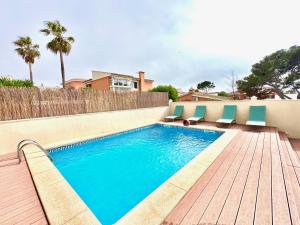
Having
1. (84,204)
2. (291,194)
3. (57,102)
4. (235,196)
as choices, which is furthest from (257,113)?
(57,102)

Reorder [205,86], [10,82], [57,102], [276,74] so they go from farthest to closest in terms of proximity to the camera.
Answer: [205,86]
[276,74]
[10,82]
[57,102]

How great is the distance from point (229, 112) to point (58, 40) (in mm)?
15051

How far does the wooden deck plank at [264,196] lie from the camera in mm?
1919

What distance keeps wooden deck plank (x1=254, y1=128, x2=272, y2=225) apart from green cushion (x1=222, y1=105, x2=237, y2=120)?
5.17 meters

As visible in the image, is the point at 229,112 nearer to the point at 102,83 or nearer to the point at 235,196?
the point at 235,196

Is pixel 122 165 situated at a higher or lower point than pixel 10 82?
lower

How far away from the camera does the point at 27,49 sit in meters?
17.5

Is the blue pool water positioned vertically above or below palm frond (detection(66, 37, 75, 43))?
below

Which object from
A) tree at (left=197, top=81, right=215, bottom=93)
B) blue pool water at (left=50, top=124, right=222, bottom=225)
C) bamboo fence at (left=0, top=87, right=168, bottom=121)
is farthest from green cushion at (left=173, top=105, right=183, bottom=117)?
tree at (left=197, top=81, right=215, bottom=93)

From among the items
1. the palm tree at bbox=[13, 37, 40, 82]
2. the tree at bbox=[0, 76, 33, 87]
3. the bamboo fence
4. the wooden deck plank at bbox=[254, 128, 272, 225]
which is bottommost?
the wooden deck plank at bbox=[254, 128, 272, 225]

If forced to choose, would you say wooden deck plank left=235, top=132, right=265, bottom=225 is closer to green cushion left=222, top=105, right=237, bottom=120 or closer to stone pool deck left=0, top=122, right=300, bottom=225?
stone pool deck left=0, top=122, right=300, bottom=225

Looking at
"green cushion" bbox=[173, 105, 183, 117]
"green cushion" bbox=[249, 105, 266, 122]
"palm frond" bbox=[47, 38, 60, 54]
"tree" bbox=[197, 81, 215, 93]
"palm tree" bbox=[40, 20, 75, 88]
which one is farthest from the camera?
"tree" bbox=[197, 81, 215, 93]

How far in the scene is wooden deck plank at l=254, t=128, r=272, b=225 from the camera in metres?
1.92

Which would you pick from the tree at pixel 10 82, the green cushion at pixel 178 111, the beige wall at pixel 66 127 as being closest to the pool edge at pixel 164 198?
the beige wall at pixel 66 127
